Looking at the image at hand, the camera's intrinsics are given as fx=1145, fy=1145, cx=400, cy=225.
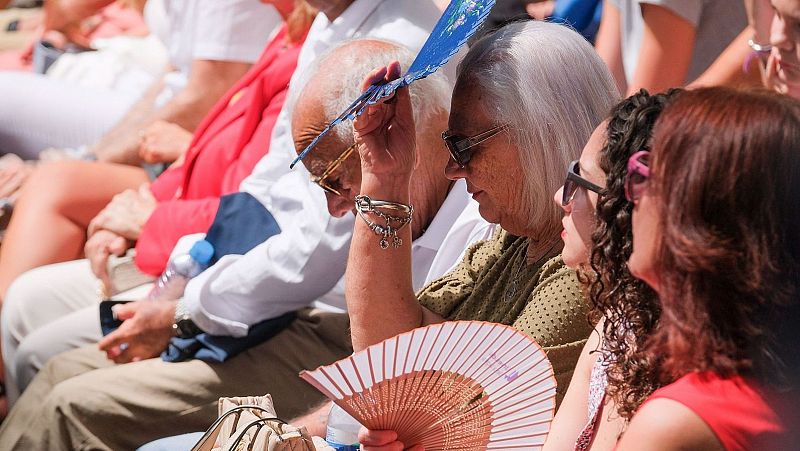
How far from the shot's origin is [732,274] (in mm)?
1323

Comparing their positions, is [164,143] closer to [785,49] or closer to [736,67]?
[736,67]

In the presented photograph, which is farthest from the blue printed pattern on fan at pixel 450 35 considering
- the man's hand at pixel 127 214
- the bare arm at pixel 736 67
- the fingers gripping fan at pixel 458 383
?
the man's hand at pixel 127 214

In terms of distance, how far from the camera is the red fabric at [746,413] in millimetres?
1304

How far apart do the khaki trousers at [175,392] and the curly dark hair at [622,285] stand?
1281 millimetres

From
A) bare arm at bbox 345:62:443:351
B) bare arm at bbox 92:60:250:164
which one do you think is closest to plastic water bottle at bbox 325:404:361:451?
bare arm at bbox 345:62:443:351

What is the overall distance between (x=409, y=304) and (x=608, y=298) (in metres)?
0.67

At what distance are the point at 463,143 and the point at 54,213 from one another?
222cm

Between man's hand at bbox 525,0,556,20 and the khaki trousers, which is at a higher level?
man's hand at bbox 525,0,556,20

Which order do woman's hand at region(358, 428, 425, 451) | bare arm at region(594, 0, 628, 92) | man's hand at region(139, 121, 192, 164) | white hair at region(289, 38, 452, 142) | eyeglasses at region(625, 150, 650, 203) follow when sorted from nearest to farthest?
eyeglasses at region(625, 150, 650, 203) → woman's hand at region(358, 428, 425, 451) → white hair at region(289, 38, 452, 142) → bare arm at region(594, 0, 628, 92) → man's hand at region(139, 121, 192, 164)

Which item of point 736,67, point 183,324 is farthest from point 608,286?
point 183,324

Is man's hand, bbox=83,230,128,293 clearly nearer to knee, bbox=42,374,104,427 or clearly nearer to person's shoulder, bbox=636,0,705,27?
knee, bbox=42,374,104,427

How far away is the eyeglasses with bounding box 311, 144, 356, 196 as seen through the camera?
8.45ft

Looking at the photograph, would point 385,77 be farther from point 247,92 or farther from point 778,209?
point 247,92

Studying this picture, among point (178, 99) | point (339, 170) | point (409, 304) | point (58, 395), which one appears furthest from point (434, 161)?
point (178, 99)
